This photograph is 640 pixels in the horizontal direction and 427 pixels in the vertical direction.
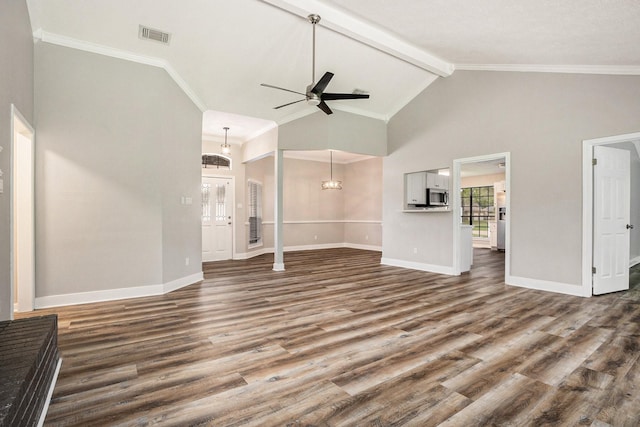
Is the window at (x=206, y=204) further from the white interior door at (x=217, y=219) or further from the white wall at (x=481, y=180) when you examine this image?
the white wall at (x=481, y=180)

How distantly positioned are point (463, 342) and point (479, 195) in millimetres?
9947

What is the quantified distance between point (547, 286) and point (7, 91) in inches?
264

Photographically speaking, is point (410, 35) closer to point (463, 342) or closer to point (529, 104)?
point (529, 104)

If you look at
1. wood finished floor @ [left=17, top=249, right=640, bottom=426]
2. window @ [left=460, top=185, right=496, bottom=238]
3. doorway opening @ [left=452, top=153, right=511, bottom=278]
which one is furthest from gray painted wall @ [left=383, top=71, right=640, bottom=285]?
window @ [left=460, top=185, right=496, bottom=238]

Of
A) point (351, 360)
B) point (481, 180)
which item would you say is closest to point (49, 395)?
point (351, 360)

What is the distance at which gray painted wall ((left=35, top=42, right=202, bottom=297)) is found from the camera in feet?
12.9

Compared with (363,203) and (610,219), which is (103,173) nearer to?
(610,219)

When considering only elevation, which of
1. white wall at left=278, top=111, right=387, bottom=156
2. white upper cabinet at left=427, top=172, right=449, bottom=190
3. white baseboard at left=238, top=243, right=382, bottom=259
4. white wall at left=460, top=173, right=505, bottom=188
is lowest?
white baseboard at left=238, top=243, right=382, bottom=259

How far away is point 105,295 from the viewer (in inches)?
166

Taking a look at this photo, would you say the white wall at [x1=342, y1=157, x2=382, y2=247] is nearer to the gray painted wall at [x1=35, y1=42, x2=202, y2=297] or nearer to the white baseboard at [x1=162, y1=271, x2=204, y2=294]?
the white baseboard at [x1=162, y1=271, x2=204, y2=294]

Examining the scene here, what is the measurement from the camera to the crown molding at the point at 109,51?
3.87 m

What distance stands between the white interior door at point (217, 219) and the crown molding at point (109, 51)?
324cm

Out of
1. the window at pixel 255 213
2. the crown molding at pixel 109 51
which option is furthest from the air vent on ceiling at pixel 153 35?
the window at pixel 255 213

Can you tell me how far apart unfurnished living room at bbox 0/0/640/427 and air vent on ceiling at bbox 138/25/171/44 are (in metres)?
0.02
